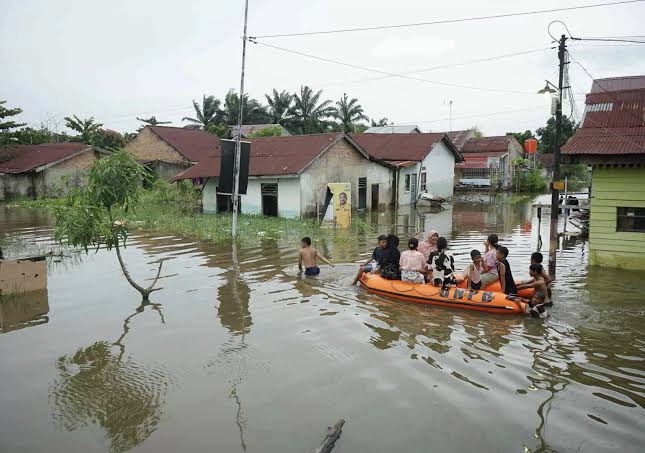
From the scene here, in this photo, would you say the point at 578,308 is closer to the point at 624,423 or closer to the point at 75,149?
the point at 624,423

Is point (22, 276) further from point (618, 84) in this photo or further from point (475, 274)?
point (618, 84)

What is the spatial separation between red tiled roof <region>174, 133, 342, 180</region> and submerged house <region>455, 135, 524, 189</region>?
67.8ft

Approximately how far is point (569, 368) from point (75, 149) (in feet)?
116

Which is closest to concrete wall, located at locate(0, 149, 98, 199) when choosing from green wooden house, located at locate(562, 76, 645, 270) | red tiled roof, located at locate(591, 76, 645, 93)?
red tiled roof, located at locate(591, 76, 645, 93)

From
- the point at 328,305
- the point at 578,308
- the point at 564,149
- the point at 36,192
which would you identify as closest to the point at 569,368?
the point at 578,308

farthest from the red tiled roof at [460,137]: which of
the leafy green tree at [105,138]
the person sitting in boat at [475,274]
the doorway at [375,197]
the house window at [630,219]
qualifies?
the person sitting in boat at [475,274]

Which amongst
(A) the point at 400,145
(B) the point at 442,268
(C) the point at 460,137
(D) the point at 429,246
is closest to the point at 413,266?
(B) the point at 442,268

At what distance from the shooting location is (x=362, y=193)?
Answer: 28.8 metres

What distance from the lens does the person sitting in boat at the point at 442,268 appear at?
1052 centimetres

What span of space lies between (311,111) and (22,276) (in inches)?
1554

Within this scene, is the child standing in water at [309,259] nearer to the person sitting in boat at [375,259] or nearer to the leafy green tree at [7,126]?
the person sitting in boat at [375,259]

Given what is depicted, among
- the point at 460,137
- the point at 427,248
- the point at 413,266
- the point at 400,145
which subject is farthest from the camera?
the point at 460,137

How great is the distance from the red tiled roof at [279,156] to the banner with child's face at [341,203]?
2058 millimetres

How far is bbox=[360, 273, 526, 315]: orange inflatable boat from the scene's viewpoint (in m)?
9.68
